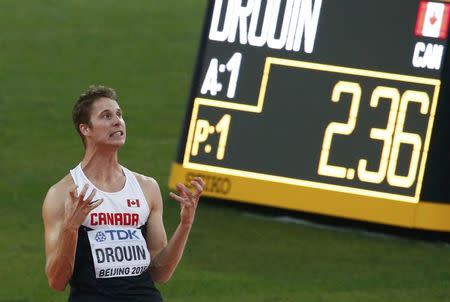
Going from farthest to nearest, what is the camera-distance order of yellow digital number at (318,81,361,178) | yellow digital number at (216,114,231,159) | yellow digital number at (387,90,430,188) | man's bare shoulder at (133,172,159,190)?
yellow digital number at (216,114,231,159) → yellow digital number at (318,81,361,178) → yellow digital number at (387,90,430,188) → man's bare shoulder at (133,172,159,190)

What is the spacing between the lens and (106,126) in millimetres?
6867

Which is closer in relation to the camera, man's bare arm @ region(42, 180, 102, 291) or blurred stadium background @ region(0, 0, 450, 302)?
man's bare arm @ region(42, 180, 102, 291)

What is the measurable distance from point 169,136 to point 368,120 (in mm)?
5364

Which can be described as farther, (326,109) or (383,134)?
(326,109)

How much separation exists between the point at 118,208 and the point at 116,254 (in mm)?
203

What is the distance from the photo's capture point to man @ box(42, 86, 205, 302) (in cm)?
677

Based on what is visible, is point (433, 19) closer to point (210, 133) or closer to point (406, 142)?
point (406, 142)

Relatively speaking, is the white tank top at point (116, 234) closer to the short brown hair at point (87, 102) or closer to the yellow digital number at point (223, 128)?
the short brown hair at point (87, 102)

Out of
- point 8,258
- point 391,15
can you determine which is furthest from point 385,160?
point 8,258

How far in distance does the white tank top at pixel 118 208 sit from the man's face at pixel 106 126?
17cm

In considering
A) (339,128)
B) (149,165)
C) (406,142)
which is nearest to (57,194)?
(406,142)

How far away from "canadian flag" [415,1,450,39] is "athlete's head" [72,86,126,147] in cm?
672

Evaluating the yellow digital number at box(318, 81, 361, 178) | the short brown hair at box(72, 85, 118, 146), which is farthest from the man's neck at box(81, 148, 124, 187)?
the yellow digital number at box(318, 81, 361, 178)

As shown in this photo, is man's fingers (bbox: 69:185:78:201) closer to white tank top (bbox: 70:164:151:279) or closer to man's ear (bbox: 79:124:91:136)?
white tank top (bbox: 70:164:151:279)
